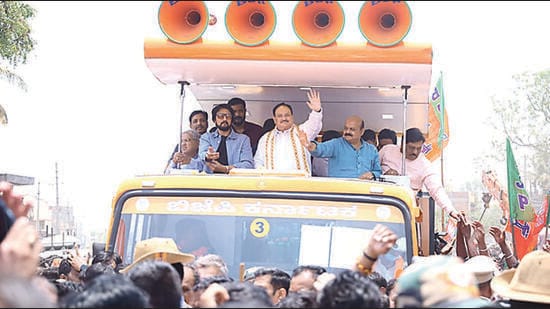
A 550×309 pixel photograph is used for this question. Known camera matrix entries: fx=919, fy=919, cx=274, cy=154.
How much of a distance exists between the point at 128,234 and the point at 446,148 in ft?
20.0

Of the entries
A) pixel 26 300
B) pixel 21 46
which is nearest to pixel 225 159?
pixel 26 300

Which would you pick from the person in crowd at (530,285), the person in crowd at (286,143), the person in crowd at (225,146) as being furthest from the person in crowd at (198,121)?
the person in crowd at (530,285)

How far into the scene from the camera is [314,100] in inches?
312

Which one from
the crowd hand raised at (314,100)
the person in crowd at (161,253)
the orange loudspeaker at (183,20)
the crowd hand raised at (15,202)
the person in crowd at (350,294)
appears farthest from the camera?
the crowd hand raised at (314,100)

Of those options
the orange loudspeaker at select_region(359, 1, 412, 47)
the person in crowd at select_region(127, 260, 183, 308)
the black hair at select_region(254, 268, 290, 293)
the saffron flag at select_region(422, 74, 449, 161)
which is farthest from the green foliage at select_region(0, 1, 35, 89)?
the person in crowd at select_region(127, 260, 183, 308)

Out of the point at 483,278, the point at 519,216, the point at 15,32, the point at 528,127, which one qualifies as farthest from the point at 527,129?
the point at 483,278

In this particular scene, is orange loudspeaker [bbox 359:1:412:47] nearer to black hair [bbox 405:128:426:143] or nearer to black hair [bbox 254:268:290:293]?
black hair [bbox 405:128:426:143]

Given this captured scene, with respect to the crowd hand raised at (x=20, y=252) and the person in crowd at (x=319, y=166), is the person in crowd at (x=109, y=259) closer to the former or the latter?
the person in crowd at (x=319, y=166)

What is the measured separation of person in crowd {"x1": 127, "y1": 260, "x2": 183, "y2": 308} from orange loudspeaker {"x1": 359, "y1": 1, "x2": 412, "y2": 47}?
374 cm

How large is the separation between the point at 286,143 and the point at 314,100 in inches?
18.1

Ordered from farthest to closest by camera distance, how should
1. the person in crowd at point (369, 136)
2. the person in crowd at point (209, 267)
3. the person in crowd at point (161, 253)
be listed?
1. the person in crowd at point (369, 136)
2. the person in crowd at point (209, 267)
3. the person in crowd at point (161, 253)

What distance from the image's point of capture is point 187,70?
7.55 meters

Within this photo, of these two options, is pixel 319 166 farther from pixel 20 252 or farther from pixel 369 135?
pixel 20 252

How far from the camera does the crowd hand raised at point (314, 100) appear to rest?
7855 mm
